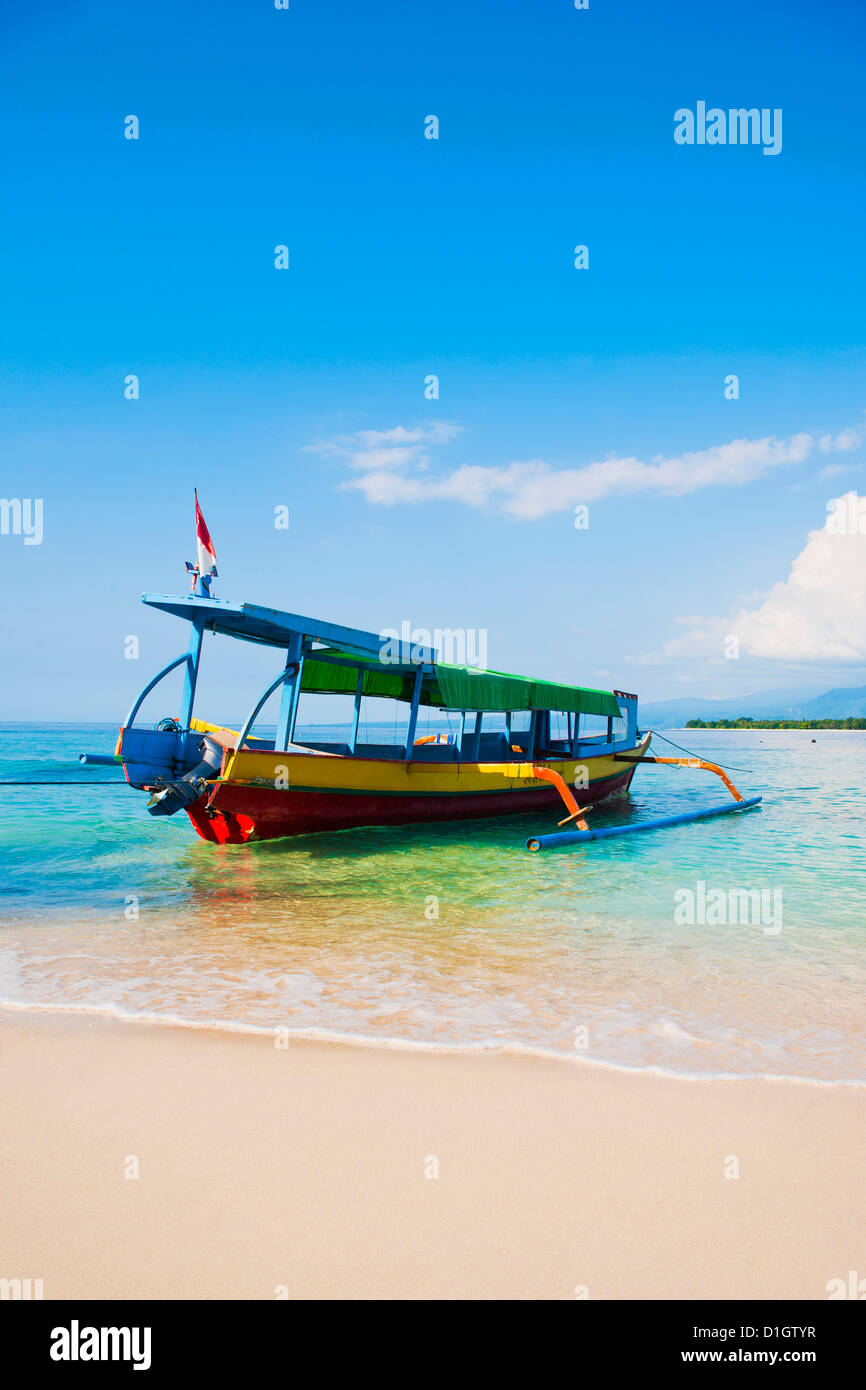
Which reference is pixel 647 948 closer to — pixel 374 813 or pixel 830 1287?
pixel 830 1287

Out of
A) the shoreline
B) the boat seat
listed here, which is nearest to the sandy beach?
the shoreline

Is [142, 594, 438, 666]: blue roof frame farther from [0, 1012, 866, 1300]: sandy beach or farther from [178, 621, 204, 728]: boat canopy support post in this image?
[0, 1012, 866, 1300]: sandy beach

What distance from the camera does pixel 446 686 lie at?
56.4 ft

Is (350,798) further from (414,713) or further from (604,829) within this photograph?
(604,829)

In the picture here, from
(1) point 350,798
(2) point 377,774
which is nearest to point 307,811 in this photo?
(1) point 350,798

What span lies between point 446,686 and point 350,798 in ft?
11.9

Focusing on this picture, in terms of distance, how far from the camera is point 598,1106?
4453mm

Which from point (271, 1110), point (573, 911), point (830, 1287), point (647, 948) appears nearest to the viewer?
point (830, 1287)

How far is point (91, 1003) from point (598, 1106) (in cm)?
436

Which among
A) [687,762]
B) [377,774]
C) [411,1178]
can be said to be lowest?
[411,1178]
